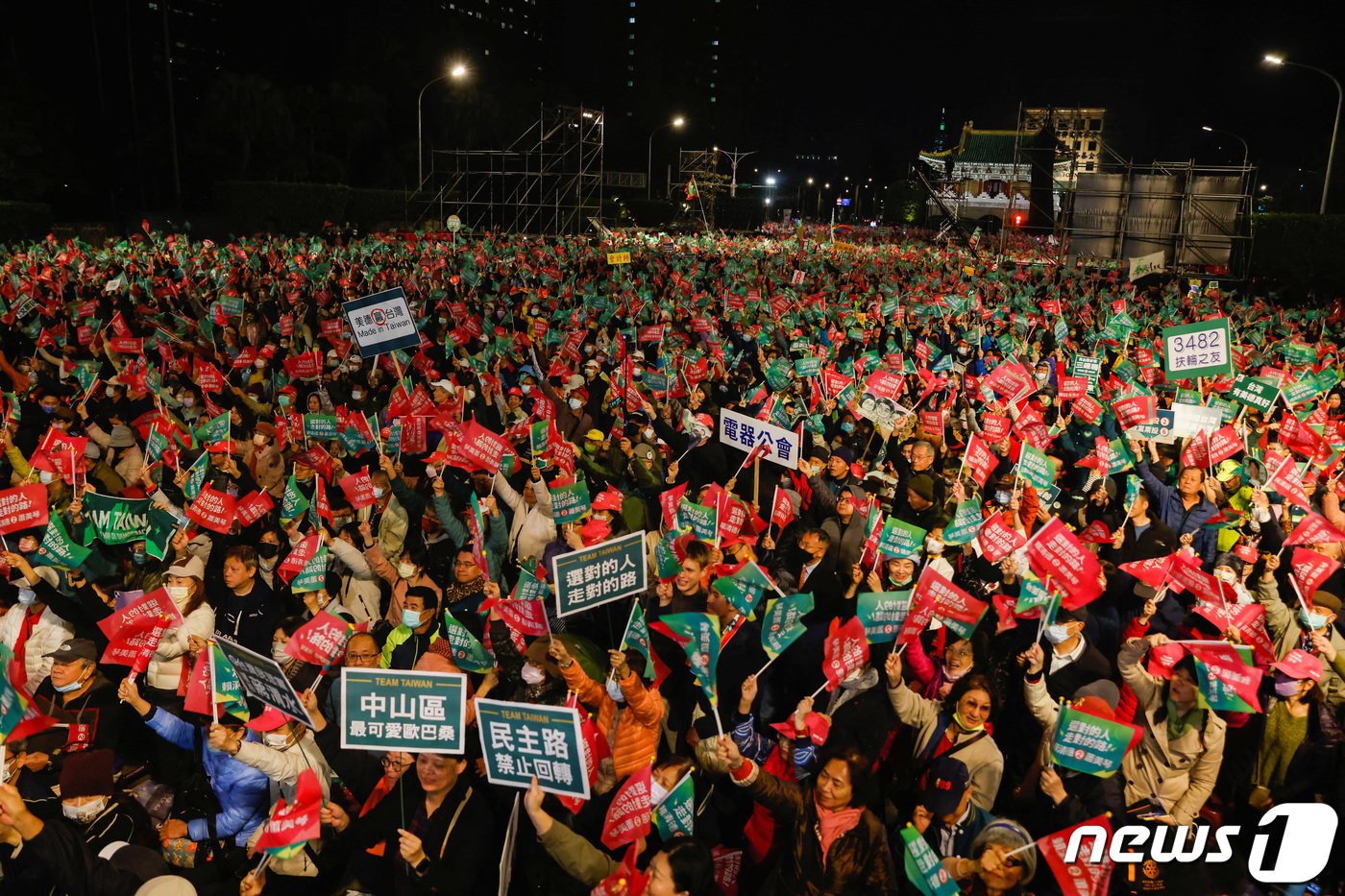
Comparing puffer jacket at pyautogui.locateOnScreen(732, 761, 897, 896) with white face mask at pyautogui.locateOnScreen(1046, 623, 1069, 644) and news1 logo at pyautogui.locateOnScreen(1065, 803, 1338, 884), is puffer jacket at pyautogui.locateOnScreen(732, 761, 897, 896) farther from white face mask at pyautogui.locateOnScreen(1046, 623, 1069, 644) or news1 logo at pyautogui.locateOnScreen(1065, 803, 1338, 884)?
white face mask at pyautogui.locateOnScreen(1046, 623, 1069, 644)

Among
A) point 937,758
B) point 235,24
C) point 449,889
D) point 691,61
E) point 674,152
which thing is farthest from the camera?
point 691,61

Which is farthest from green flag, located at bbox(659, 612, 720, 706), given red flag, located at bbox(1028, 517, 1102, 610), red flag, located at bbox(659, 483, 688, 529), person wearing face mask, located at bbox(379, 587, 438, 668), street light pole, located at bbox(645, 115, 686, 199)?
street light pole, located at bbox(645, 115, 686, 199)

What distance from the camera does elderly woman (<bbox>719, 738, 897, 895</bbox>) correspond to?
3.71 meters

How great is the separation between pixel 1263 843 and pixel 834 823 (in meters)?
2.26

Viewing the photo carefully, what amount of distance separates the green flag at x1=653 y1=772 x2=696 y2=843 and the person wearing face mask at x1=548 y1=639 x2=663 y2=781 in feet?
2.13

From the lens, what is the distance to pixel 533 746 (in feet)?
12.0

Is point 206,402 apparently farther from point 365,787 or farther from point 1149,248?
point 1149,248

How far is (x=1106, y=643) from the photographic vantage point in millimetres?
5594

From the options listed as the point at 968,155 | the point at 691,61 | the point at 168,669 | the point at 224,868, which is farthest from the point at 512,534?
the point at 691,61

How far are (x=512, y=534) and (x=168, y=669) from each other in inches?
96.4

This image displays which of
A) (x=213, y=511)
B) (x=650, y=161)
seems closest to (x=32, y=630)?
(x=213, y=511)

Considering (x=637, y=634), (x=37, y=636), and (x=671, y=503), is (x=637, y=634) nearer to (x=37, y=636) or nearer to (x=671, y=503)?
(x=671, y=503)

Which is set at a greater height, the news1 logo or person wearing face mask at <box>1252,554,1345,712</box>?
person wearing face mask at <box>1252,554,1345,712</box>

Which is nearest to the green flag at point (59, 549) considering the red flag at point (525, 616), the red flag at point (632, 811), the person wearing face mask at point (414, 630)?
the person wearing face mask at point (414, 630)
